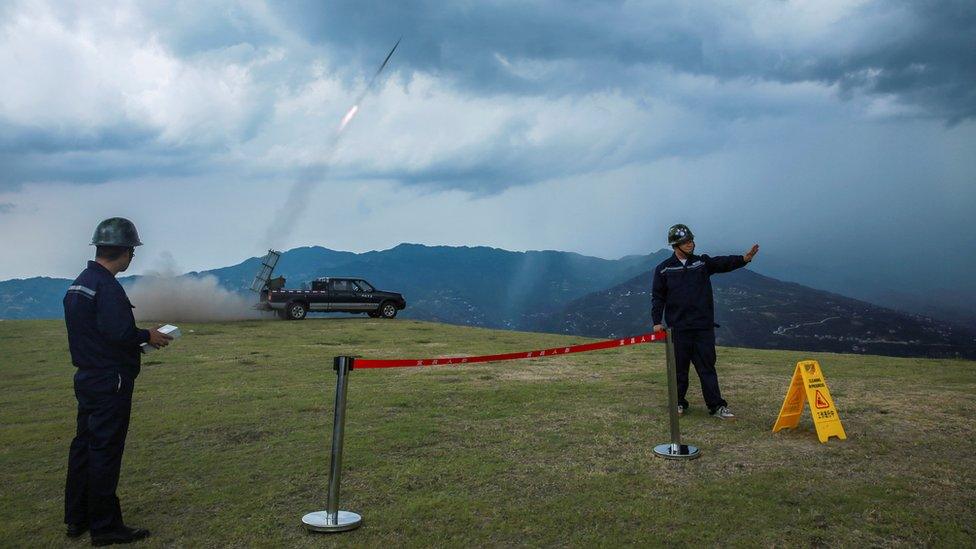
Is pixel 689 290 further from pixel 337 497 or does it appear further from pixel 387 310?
pixel 387 310

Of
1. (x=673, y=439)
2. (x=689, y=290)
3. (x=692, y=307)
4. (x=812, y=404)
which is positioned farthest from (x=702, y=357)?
(x=673, y=439)

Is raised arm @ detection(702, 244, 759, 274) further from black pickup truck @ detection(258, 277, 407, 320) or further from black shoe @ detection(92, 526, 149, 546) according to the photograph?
black pickup truck @ detection(258, 277, 407, 320)

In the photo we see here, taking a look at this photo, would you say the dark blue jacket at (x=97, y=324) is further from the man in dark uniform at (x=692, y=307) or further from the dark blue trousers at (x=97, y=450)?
the man in dark uniform at (x=692, y=307)

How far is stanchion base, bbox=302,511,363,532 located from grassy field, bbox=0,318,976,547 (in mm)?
72

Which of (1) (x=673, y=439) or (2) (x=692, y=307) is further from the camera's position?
(2) (x=692, y=307)

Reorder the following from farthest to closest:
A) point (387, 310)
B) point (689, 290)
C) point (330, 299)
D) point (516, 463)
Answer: point (387, 310) → point (330, 299) → point (689, 290) → point (516, 463)

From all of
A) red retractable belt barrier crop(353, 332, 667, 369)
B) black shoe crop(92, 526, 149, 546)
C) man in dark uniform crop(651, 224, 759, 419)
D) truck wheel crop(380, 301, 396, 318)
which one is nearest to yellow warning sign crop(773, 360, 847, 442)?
A: man in dark uniform crop(651, 224, 759, 419)

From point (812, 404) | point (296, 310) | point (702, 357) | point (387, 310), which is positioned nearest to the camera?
point (812, 404)

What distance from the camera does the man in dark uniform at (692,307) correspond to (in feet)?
25.2

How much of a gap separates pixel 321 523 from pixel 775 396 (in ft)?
23.0

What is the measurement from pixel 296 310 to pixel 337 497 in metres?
24.0

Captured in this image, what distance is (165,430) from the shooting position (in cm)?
738

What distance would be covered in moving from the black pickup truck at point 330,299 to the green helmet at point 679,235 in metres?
22.0

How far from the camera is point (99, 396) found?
14.1 ft
